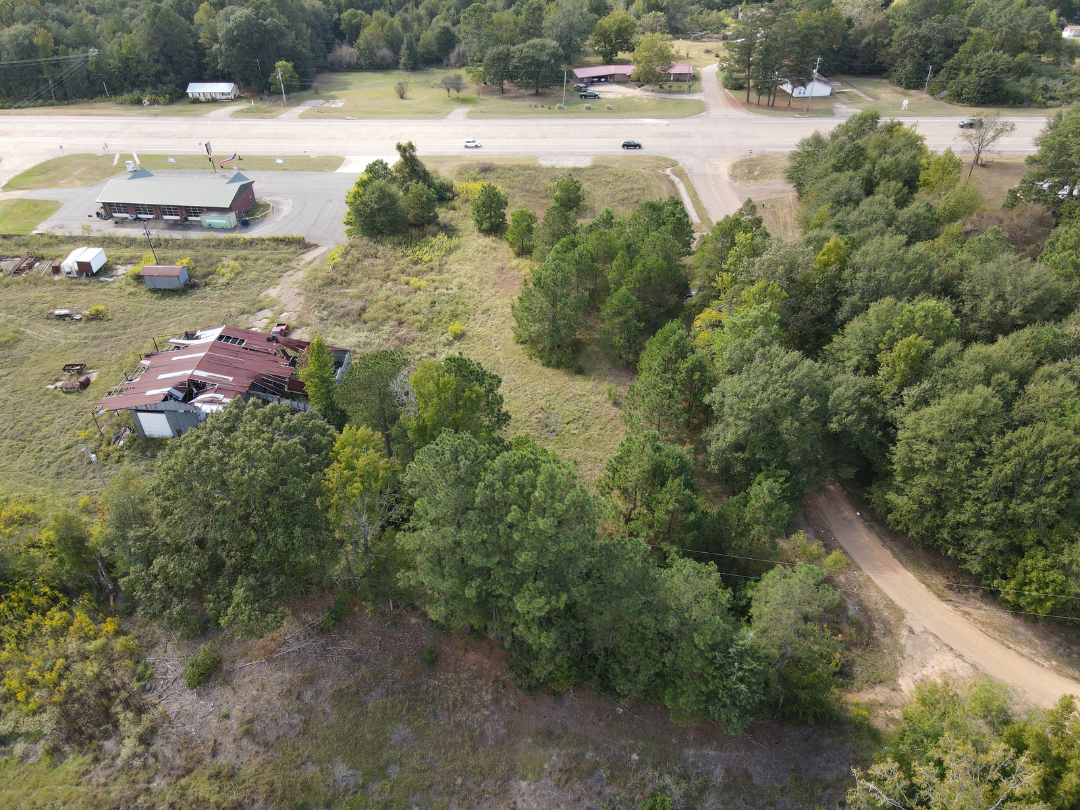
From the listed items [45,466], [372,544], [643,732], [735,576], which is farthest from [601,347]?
[45,466]

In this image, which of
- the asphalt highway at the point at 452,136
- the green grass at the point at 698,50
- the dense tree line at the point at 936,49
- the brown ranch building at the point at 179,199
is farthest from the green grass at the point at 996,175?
the brown ranch building at the point at 179,199

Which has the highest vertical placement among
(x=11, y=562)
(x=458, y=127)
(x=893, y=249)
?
(x=458, y=127)

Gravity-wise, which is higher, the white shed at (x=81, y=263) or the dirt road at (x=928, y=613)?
the white shed at (x=81, y=263)

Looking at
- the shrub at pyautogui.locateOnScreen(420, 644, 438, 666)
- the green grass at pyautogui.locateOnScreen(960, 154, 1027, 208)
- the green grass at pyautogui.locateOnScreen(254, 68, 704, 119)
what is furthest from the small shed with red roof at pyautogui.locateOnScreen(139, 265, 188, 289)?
the green grass at pyautogui.locateOnScreen(960, 154, 1027, 208)

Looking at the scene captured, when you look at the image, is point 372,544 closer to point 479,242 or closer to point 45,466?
point 45,466

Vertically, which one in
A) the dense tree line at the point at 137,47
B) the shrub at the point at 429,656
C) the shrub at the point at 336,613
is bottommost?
the shrub at the point at 429,656

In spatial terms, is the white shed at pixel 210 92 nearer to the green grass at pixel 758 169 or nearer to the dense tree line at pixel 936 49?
the dense tree line at pixel 936 49

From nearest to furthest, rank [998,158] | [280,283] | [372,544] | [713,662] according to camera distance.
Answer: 1. [713,662]
2. [372,544]
3. [280,283]
4. [998,158]
